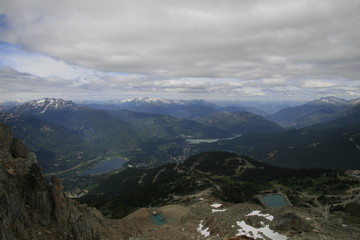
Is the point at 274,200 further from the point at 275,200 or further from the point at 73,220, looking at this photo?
the point at 73,220

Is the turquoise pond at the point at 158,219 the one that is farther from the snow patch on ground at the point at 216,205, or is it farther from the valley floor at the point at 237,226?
the snow patch on ground at the point at 216,205

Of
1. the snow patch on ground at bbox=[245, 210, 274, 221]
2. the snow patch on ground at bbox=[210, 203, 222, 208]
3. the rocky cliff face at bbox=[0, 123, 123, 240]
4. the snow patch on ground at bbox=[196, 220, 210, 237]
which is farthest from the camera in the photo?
the snow patch on ground at bbox=[210, 203, 222, 208]

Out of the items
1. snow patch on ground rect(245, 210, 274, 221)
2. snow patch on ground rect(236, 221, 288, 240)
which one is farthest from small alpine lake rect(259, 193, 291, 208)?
snow patch on ground rect(236, 221, 288, 240)

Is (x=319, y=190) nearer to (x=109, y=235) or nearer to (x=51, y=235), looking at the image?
(x=109, y=235)

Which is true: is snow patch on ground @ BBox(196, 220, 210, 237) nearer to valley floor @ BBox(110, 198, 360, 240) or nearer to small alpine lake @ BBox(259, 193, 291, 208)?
valley floor @ BBox(110, 198, 360, 240)

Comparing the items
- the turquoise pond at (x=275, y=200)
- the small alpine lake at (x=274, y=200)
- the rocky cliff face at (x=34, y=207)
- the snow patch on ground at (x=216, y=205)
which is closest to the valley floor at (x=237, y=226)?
the snow patch on ground at (x=216, y=205)

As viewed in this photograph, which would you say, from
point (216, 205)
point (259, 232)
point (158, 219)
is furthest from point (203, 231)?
point (216, 205)
